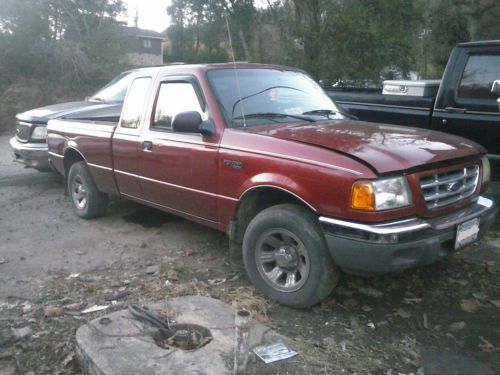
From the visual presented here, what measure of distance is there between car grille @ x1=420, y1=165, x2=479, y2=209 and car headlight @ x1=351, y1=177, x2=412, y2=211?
174mm

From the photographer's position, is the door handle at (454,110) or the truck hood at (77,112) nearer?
the door handle at (454,110)

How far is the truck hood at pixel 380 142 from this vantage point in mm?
3424

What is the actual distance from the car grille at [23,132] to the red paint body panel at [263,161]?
2683 mm

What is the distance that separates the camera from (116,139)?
216 inches

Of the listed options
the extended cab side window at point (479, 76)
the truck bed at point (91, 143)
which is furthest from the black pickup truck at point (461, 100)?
A: the truck bed at point (91, 143)

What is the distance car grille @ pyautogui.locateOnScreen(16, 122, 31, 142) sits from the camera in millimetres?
7923

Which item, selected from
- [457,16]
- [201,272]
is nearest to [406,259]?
[201,272]

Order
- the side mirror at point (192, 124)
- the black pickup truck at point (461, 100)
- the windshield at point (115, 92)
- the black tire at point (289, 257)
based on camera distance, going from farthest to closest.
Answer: the windshield at point (115, 92) → the black pickup truck at point (461, 100) → the side mirror at point (192, 124) → the black tire at point (289, 257)

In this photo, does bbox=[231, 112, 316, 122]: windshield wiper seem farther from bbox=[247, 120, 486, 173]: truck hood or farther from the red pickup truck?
bbox=[247, 120, 486, 173]: truck hood

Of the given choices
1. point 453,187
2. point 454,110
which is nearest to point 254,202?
point 453,187

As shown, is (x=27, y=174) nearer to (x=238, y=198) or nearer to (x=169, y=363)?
(x=238, y=198)

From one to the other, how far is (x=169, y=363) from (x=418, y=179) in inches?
78.3

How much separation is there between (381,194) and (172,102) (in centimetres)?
243

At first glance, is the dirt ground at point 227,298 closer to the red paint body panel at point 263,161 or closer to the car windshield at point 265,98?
the red paint body panel at point 263,161
